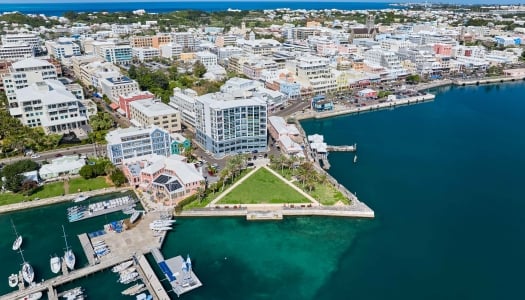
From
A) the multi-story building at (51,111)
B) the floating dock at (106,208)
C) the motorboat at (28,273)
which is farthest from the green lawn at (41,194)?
the multi-story building at (51,111)

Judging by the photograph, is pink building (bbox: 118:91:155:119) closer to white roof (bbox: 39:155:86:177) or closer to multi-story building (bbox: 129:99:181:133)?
multi-story building (bbox: 129:99:181:133)

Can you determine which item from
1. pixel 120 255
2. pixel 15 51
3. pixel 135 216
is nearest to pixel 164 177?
pixel 135 216

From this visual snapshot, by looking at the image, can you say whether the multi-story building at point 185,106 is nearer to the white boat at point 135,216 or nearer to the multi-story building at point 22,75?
the white boat at point 135,216

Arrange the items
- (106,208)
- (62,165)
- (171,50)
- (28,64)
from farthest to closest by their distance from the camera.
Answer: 1. (171,50)
2. (28,64)
3. (62,165)
4. (106,208)

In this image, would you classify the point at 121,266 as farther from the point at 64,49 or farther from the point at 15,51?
the point at 64,49

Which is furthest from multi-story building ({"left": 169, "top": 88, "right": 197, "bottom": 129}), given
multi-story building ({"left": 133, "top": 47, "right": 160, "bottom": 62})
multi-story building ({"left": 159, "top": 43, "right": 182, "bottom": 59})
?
multi-story building ({"left": 159, "top": 43, "right": 182, "bottom": 59})

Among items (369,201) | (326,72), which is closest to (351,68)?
(326,72)
